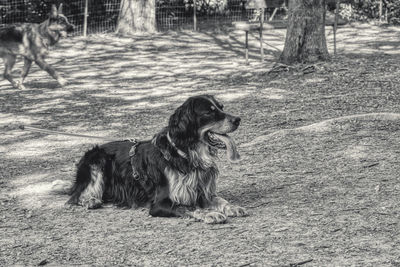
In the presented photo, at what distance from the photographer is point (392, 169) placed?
21.4 ft

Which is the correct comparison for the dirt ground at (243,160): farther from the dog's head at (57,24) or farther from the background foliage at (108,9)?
the background foliage at (108,9)

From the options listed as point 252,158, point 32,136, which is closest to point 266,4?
point 32,136

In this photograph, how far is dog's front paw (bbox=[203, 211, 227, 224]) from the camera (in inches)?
206

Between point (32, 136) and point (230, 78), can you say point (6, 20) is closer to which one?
point (230, 78)

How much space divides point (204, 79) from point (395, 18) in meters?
10.4

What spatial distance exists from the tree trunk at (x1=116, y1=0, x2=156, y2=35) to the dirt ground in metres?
4.10

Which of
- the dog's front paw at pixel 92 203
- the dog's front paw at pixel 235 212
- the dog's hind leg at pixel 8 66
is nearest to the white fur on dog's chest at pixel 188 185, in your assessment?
the dog's front paw at pixel 235 212

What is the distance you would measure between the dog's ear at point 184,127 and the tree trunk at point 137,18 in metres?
15.3

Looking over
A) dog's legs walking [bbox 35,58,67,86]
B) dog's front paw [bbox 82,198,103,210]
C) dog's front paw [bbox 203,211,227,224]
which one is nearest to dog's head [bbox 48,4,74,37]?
dog's legs walking [bbox 35,58,67,86]

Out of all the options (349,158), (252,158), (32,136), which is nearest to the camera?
(349,158)

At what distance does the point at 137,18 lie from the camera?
67.2 feet

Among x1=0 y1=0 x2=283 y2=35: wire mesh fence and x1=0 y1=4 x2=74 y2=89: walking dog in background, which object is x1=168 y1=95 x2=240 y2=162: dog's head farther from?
x1=0 y1=0 x2=283 y2=35: wire mesh fence

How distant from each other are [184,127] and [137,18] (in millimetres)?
15693

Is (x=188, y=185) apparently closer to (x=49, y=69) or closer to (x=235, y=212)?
(x=235, y=212)
